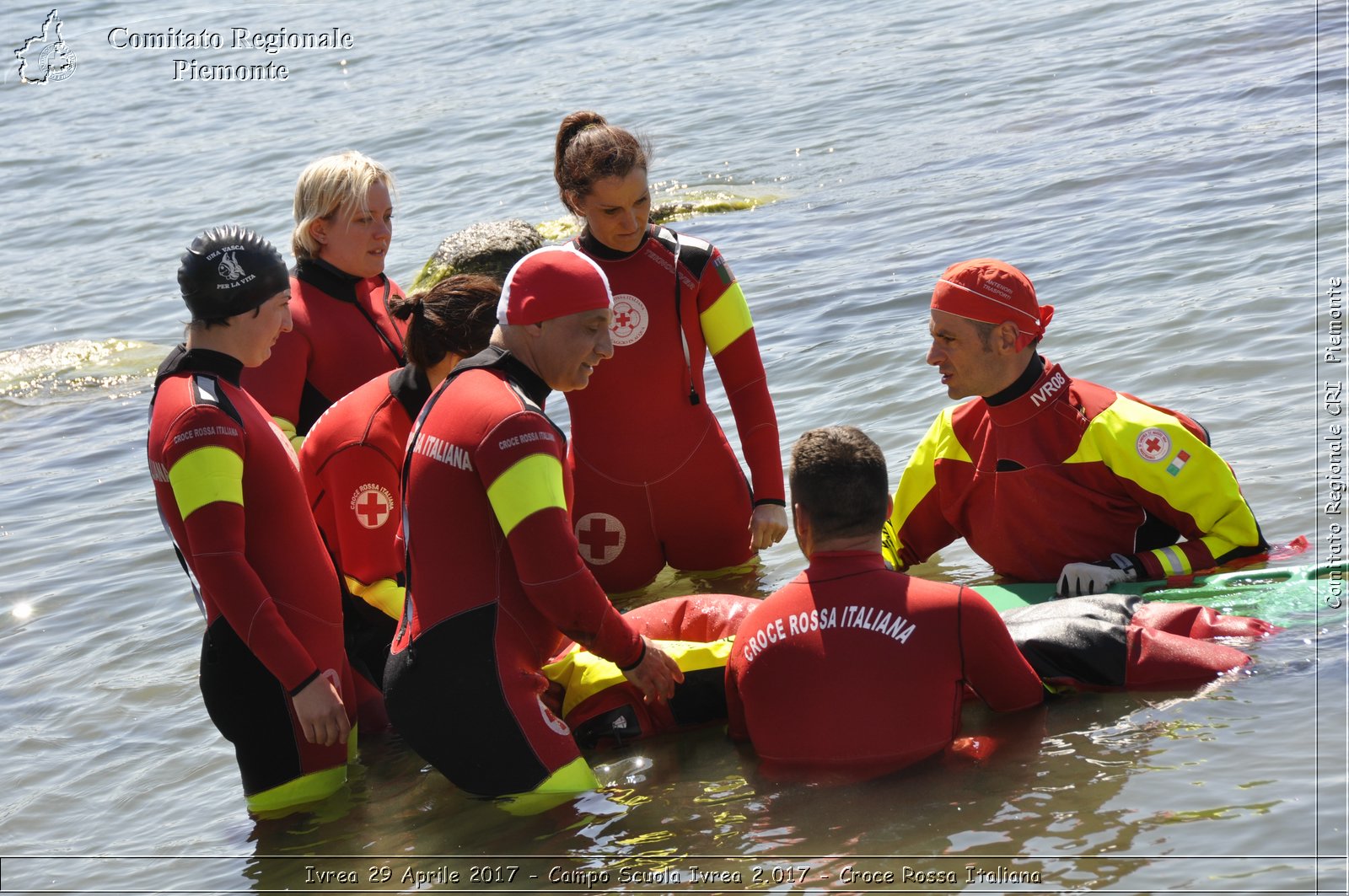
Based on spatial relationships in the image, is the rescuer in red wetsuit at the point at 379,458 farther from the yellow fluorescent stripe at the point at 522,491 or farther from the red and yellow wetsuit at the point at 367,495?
the yellow fluorescent stripe at the point at 522,491

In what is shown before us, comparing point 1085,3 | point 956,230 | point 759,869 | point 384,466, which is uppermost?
point 1085,3

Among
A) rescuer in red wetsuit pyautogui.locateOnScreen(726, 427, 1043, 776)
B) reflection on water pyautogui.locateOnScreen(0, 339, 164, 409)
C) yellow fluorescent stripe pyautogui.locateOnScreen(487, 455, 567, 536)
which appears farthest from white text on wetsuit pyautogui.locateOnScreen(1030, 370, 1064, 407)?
reflection on water pyautogui.locateOnScreen(0, 339, 164, 409)

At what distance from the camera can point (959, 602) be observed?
4031 millimetres

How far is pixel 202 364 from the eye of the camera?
13.9ft

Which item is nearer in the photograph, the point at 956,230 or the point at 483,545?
the point at 483,545

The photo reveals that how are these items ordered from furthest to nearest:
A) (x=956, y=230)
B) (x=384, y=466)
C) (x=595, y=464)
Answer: (x=956, y=230) → (x=595, y=464) → (x=384, y=466)

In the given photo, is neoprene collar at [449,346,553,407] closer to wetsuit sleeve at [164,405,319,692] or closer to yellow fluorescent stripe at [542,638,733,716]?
wetsuit sleeve at [164,405,319,692]

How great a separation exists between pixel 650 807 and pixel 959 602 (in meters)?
1.25

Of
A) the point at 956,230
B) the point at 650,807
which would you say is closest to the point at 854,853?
the point at 650,807

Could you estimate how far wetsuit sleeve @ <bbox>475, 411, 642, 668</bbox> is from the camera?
3873 millimetres

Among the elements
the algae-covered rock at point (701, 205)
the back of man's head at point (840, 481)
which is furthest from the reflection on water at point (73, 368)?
the back of man's head at point (840, 481)

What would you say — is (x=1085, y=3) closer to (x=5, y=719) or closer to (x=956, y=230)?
(x=956, y=230)

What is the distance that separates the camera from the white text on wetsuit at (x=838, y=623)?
4.02 m

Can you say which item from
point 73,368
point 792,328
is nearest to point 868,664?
point 792,328
